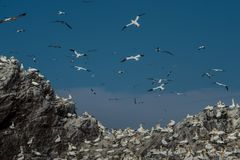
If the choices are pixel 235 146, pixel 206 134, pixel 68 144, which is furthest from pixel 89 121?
pixel 235 146

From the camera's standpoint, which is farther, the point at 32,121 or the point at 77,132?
the point at 77,132

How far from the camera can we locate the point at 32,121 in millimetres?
37781

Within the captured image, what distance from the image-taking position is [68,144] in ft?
125

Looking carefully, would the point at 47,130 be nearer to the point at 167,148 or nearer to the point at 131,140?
the point at 131,140

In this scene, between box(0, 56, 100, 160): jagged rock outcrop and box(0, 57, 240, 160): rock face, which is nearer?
box(0, 57, 240, 160): rock face

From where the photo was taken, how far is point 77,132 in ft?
129

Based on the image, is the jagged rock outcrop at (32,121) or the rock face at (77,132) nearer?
the rock face at (77,132)

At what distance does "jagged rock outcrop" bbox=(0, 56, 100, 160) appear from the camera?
120 feet

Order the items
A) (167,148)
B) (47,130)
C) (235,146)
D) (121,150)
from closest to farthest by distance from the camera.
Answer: (235,146) < (167,148) < (121,150) < (47,130)

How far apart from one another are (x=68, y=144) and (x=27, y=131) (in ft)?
11.4

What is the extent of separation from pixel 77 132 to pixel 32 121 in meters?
3.93

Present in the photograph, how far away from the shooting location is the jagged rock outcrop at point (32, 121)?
36.6 m

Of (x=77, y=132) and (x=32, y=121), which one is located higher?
(x=32, y=121)

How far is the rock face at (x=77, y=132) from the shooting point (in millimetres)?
31875
